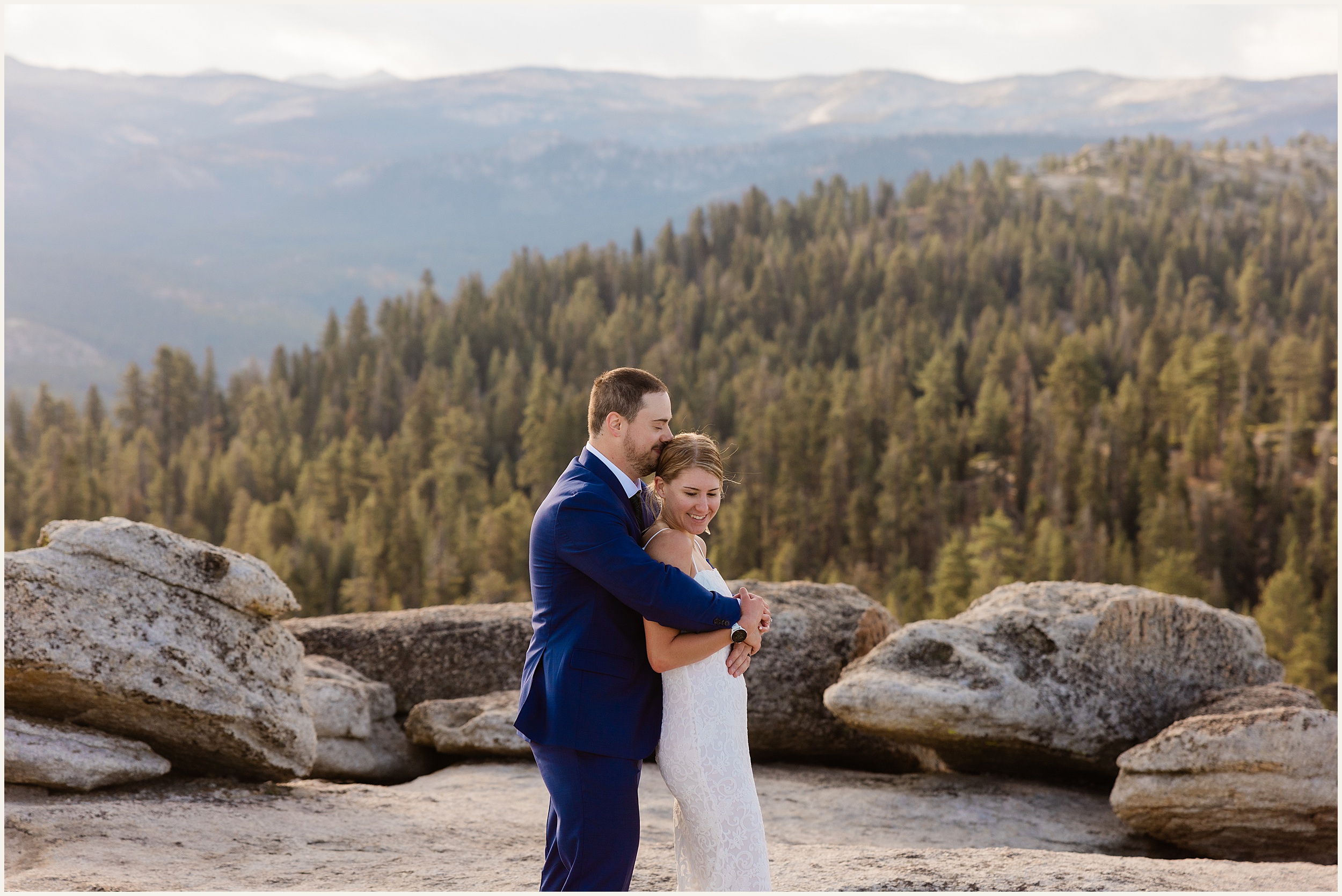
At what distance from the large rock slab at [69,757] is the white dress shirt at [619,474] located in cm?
572

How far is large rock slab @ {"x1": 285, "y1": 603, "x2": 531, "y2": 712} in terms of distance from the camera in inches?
521

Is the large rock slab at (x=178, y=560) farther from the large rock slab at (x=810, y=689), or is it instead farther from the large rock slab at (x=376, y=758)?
the large rock slab at (x=810, y=689)

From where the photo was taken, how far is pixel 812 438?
314 ft

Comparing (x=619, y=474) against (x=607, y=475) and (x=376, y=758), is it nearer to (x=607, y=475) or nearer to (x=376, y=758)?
(x=607, y=475)

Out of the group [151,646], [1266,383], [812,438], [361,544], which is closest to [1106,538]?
[812,438]

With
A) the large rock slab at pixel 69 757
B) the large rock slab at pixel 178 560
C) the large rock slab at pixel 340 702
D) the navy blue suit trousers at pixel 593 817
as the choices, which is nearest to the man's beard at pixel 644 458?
the navy blue suit trousers at pixel 593 817

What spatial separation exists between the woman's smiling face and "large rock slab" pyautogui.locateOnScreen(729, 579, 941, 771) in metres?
6.43

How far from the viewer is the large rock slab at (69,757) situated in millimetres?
8750

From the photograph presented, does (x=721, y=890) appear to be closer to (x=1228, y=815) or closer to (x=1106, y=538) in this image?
(x=1228, y=815)

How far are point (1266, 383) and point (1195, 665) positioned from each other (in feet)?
346

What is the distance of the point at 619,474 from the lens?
19.1 ft

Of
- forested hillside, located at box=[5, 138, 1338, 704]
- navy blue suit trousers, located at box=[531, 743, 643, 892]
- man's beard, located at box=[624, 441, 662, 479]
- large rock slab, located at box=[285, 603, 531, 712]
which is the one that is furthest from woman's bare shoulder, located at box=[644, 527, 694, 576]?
forested hillside, located at box=[5, 138, 1338, 704]

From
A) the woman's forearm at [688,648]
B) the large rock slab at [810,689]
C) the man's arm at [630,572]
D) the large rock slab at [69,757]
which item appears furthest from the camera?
the large rock slab at [810,689]

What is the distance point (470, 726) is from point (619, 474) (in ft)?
21.5
